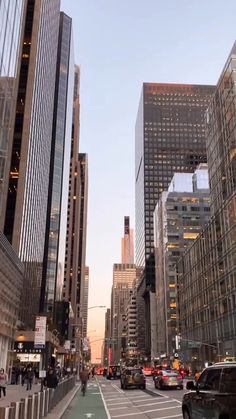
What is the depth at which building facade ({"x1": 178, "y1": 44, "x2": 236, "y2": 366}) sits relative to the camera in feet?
228

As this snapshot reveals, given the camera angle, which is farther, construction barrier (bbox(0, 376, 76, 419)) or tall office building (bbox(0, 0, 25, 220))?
tall office building (bbox(0, 0, 25, 220))

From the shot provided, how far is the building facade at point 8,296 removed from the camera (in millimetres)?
47656

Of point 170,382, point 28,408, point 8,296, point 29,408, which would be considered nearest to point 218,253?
point 8,296

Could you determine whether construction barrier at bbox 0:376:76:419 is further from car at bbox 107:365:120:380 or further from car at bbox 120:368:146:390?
car at bbox 107:365:120:380

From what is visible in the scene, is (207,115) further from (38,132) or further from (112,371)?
(112,371)

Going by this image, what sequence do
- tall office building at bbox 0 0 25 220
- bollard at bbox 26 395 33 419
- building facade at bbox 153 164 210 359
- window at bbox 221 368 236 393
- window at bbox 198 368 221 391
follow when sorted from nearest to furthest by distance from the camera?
window at bbox 221 368 236 393 < window at bbox 198 368 221 391 < bollard at bbox 26 395 33 419 < tall office building at bbox 0 0 25 220 < building facade at bbox 153 164 210 359

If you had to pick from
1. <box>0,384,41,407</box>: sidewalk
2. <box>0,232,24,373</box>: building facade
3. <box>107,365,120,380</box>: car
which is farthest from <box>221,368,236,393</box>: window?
<box>107,365,120,380</box>: car

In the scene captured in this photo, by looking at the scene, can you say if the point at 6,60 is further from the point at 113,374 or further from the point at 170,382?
→ the point at 113,374

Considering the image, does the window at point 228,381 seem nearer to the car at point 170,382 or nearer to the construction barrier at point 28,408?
the construction barrier at point 28,408

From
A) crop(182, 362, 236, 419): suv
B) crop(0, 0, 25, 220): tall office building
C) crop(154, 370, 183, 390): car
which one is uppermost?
crop(0, 0, 25, 220): tall office building

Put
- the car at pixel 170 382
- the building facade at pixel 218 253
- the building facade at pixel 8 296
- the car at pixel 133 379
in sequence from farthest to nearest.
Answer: the building facade at pixel 218 253
the building facade at pixel 8 296
the car at pixel 133 379
the car at pixel 170 382

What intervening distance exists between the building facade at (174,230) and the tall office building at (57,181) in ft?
131

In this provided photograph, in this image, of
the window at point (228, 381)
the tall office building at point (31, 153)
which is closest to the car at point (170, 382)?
the window at point (228, 381)

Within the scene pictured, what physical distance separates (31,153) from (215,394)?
231ft
